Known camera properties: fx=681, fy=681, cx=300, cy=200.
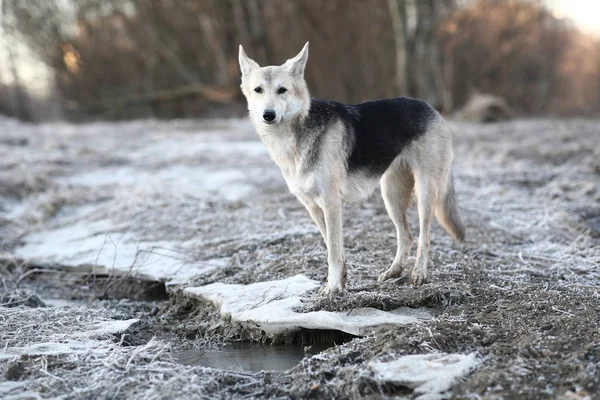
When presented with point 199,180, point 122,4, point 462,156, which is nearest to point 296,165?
point 199,180

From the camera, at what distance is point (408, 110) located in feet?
18.6

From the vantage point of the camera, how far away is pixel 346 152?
5328 millimetres

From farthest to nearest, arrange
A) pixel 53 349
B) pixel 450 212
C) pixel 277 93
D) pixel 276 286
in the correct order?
pixel 450 212
pixel 276 286
pixel 277 93
pixel 53 349

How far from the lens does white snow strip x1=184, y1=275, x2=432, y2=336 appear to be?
15.6ft

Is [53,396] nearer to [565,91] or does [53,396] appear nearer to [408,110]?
[408,110]

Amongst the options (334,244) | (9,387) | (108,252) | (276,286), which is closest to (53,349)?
(9,387)

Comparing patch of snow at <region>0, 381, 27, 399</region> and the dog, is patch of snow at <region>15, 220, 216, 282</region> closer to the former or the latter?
the dog

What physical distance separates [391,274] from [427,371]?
1.80 meters

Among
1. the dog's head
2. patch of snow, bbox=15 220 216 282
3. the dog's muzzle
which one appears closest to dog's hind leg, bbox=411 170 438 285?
the dog's head

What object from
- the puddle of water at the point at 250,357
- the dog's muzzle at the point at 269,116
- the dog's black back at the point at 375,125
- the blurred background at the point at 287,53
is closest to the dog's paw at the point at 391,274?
the dog's black back at the point at 375,125

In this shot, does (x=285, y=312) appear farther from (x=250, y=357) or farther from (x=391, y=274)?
(x=391, y=274)

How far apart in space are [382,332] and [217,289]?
180 cm

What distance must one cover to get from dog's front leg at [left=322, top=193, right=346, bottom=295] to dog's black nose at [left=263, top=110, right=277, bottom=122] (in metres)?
0.75

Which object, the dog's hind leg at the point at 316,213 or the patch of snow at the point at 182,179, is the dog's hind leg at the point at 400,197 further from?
the patch of snow at the point at 182,179
